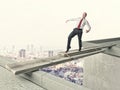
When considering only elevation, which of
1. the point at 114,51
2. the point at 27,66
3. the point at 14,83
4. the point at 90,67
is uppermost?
the point at 27,66

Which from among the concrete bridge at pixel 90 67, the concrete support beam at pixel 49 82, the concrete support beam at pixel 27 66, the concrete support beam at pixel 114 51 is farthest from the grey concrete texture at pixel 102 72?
the concrete support beam at pixel 49 82

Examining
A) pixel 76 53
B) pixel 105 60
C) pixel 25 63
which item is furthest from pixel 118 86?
pixel 25 63

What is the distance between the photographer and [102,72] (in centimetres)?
2098

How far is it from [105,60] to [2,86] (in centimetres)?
1401

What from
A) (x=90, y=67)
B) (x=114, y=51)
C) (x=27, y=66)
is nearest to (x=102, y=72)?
(x=90, y=67)

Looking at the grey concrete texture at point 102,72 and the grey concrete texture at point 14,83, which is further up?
the grey concrete texture at point 14,83

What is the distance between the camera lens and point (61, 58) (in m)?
10.3

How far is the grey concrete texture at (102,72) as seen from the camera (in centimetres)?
2006

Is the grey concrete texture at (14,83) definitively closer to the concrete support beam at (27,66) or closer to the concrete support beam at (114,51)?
the concrete support beam at (27,66)

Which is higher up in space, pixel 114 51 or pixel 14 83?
pixel 114 51

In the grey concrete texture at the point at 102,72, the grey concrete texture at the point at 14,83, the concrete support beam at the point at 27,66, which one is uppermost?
the concrete support beam at the point at 27,66

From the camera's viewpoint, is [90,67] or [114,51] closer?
[114,51]

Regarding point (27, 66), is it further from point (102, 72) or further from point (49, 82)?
point (102, 72)

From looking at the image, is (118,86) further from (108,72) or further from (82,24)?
(82,24)
